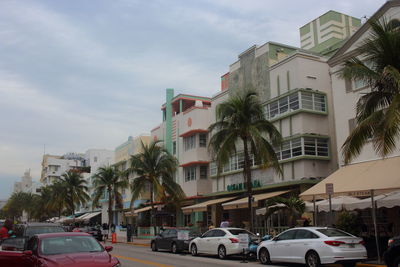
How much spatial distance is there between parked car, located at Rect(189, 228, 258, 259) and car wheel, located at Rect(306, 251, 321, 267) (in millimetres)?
4864

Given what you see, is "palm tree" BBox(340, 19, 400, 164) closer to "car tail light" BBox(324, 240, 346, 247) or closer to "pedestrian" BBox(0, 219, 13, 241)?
"car tail light" BBox(324, 240, 346, 247)

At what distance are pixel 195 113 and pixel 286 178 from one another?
46.2 feet

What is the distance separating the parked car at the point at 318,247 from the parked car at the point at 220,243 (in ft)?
10.5

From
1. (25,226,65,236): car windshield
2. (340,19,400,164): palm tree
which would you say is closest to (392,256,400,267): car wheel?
(340,19,400,164): palm tree

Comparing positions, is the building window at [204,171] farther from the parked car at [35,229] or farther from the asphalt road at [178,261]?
the parked car at [35,229]

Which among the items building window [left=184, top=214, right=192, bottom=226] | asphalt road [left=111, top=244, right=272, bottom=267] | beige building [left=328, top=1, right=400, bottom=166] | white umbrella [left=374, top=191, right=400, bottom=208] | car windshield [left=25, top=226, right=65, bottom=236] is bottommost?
asphalt road [left=111, top=244, right=272, bottom=267]

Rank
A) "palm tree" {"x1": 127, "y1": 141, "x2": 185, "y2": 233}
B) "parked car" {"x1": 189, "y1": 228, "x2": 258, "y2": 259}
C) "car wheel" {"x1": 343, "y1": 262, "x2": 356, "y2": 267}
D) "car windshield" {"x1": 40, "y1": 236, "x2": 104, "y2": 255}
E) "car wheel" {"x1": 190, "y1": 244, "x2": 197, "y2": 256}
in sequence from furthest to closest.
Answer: "palm tree" {"x1": 127, "y1": 141, "x2": 185, "y2": 233} < "car wheel" {"x1": 190, "y1": 244, "x2": 197, "y2": 256} < "parked car" {"x1": 189, "y1": 228, "x2": 258, "y2": 259} < "car wheel" {"x1": 343, "y1": 262, "x2": 356, "y2": 267} < "car windshield" {"x1": 40, "y1": 236, "x2": 104, "y2": 255}

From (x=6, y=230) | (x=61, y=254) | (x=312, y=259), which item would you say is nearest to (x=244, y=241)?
(x=312, y=259)

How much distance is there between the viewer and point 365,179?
788 inches

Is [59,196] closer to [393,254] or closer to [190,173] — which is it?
[190,173]

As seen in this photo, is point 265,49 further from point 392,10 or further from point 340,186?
point 340,186

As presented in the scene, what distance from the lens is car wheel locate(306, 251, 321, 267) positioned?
14742mm

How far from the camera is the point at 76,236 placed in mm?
9977

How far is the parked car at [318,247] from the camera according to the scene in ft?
47.5
